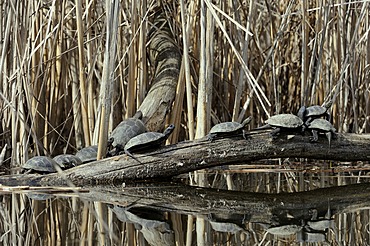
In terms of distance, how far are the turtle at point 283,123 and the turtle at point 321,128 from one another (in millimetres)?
75

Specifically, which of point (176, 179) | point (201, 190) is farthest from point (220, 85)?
point (201, 190)

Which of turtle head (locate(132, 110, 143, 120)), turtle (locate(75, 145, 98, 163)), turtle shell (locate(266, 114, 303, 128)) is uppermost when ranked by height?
turtle head (locate(132, 110, 143, 120))

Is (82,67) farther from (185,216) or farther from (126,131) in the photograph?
(185,216)

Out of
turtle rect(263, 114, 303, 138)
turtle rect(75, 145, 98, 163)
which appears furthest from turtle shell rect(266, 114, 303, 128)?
turtle rect(75, 145, 98, 163)

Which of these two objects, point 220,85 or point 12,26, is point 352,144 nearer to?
point 220,85

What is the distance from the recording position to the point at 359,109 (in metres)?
4.90

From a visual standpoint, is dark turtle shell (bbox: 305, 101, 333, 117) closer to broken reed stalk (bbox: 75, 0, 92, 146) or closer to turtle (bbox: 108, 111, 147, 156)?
turtle (bbox: 108, 111, 147, 156)

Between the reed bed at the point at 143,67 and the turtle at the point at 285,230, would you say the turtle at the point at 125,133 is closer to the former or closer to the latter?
the reed bed at the point at 143,67

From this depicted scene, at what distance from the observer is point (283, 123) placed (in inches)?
139

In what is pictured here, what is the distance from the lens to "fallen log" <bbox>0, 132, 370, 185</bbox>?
3.52 metres

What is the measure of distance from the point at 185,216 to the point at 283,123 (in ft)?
3.54

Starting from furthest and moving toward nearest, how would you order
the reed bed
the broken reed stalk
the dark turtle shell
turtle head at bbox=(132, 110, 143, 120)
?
turtle head at bbox=(132, 110, 143, 120)
the dark turtle shell
the reed bed
the broken reed stalk

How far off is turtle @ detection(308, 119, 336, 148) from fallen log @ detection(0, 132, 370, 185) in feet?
0.14

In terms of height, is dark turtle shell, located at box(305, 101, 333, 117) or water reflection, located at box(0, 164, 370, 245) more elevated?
dark turtle shell, located at box(305, 101, 333, 117)
